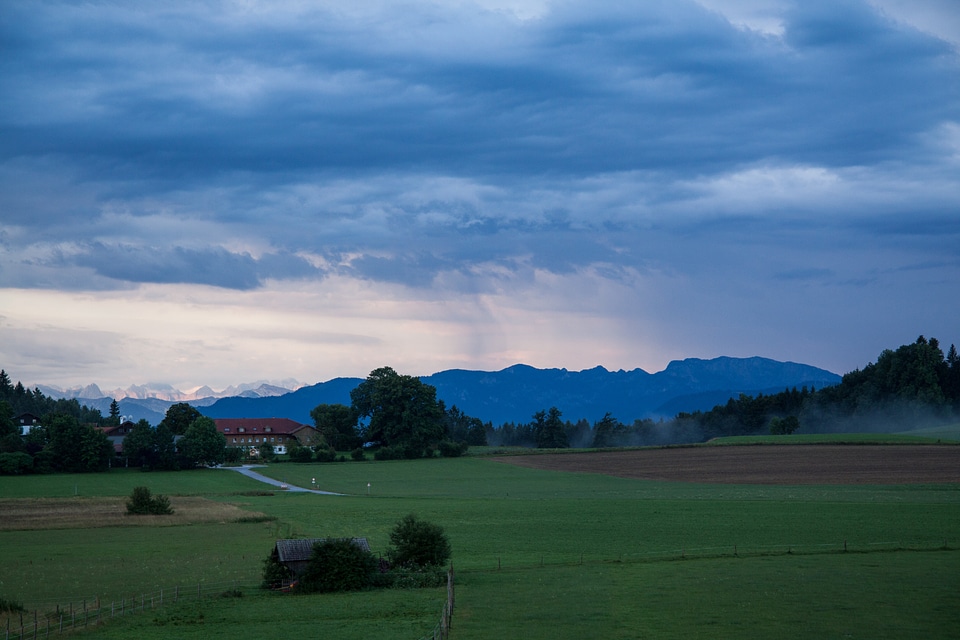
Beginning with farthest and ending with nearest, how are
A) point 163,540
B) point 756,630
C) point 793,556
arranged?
1. point 163,540
2. point 793,556
3. point 756,630

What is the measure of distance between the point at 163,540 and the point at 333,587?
922 inches

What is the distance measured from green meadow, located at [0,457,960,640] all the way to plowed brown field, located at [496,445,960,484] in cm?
811

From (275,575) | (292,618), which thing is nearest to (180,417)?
(275,575)

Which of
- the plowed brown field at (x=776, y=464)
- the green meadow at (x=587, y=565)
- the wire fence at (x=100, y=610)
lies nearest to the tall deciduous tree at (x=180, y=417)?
the plowed brown field at (x=776, y=464)

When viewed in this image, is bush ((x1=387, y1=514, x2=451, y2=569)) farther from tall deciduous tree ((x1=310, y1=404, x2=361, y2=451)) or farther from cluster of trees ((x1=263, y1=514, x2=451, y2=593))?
tall deciduous tree ((x1=310, y1=404, x2=361, y2=451))

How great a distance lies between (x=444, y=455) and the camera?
160m

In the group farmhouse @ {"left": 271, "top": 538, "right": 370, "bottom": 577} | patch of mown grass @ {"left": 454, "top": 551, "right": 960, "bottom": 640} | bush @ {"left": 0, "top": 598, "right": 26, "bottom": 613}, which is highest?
farmhouse @ {"left": 271, "top": 538, "right": 370, "bottom": 577}

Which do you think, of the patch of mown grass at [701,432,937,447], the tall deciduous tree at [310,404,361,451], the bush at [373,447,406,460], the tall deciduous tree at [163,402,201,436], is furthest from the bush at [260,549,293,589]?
the tall deciduous tree at [163,402,201,436]

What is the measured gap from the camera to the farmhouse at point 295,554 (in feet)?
149

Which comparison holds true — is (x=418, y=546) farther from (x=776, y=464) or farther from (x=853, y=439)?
(x=853, y=439)

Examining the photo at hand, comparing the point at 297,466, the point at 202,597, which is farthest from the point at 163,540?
the point at 297,466

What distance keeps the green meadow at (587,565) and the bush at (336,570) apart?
2332 mm

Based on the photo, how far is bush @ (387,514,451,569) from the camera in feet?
156

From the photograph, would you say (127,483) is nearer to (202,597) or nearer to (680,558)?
(202,597)
